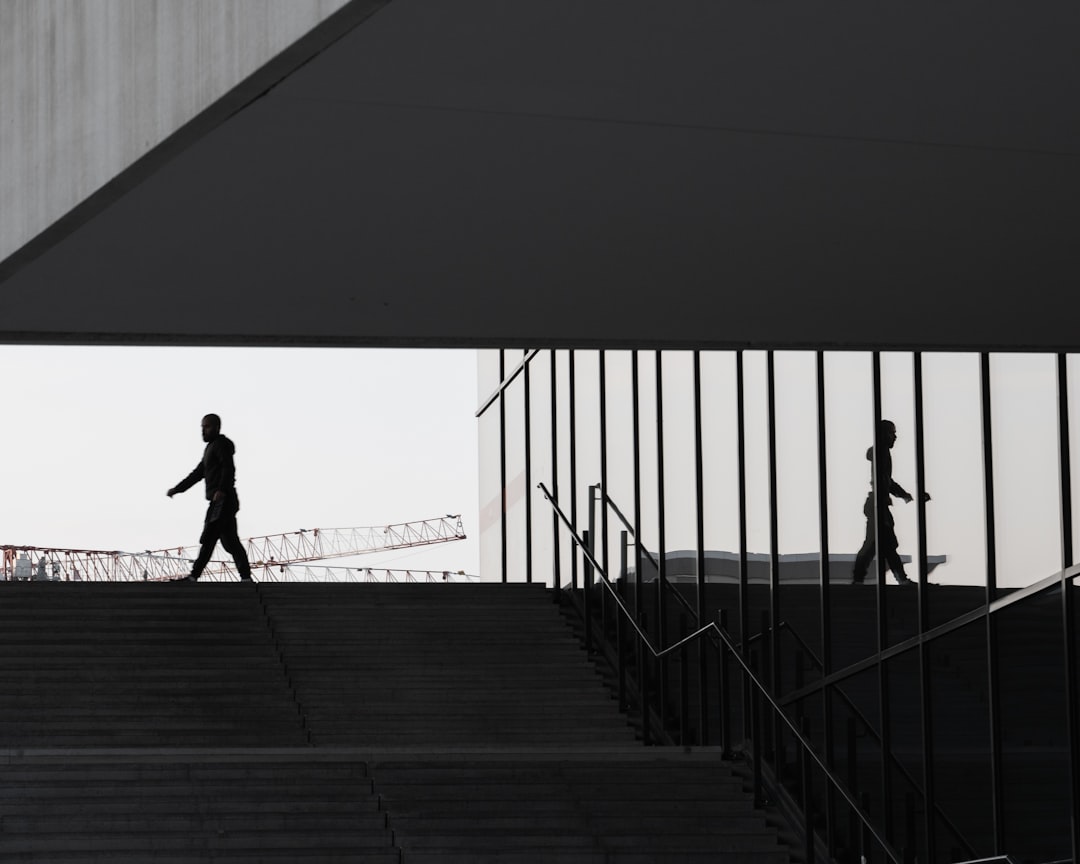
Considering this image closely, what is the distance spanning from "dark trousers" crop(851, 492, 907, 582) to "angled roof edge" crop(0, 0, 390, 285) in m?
6.85

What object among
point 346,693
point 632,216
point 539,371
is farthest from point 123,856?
point 539,371

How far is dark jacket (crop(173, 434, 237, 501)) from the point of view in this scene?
55.9ft


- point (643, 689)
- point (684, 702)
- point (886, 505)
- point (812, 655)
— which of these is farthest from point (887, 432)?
point (643, 689)

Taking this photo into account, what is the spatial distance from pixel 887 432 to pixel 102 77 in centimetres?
743

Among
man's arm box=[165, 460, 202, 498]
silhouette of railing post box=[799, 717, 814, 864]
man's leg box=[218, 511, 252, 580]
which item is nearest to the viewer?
silhouette of railing post box=[799, 717, 814, 864]

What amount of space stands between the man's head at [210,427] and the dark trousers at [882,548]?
6.85 meters

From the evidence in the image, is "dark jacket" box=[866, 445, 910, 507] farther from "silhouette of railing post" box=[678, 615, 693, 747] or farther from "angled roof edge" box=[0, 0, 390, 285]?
"angled roof edge" box=[0, 0, 390, 285]

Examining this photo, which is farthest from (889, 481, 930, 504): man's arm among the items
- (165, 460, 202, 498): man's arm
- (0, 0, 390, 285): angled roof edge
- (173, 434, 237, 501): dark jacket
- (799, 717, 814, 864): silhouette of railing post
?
(165, 460, 202, 498): man's arm

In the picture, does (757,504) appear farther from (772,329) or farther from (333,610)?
(772,329)

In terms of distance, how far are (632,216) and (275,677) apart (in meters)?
8.41

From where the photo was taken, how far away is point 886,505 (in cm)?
1202

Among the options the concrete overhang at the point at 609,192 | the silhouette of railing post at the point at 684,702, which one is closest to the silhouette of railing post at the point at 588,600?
the silhouette of railing post at the point at 684,702

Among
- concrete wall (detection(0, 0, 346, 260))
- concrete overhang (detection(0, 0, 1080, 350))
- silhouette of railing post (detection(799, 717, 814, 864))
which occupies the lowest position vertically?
silhouette of railing post (detection(799, 717, 814, 864))

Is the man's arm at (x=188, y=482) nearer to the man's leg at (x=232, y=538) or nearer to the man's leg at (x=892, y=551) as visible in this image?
the man's leg at (x=232, y=538)
